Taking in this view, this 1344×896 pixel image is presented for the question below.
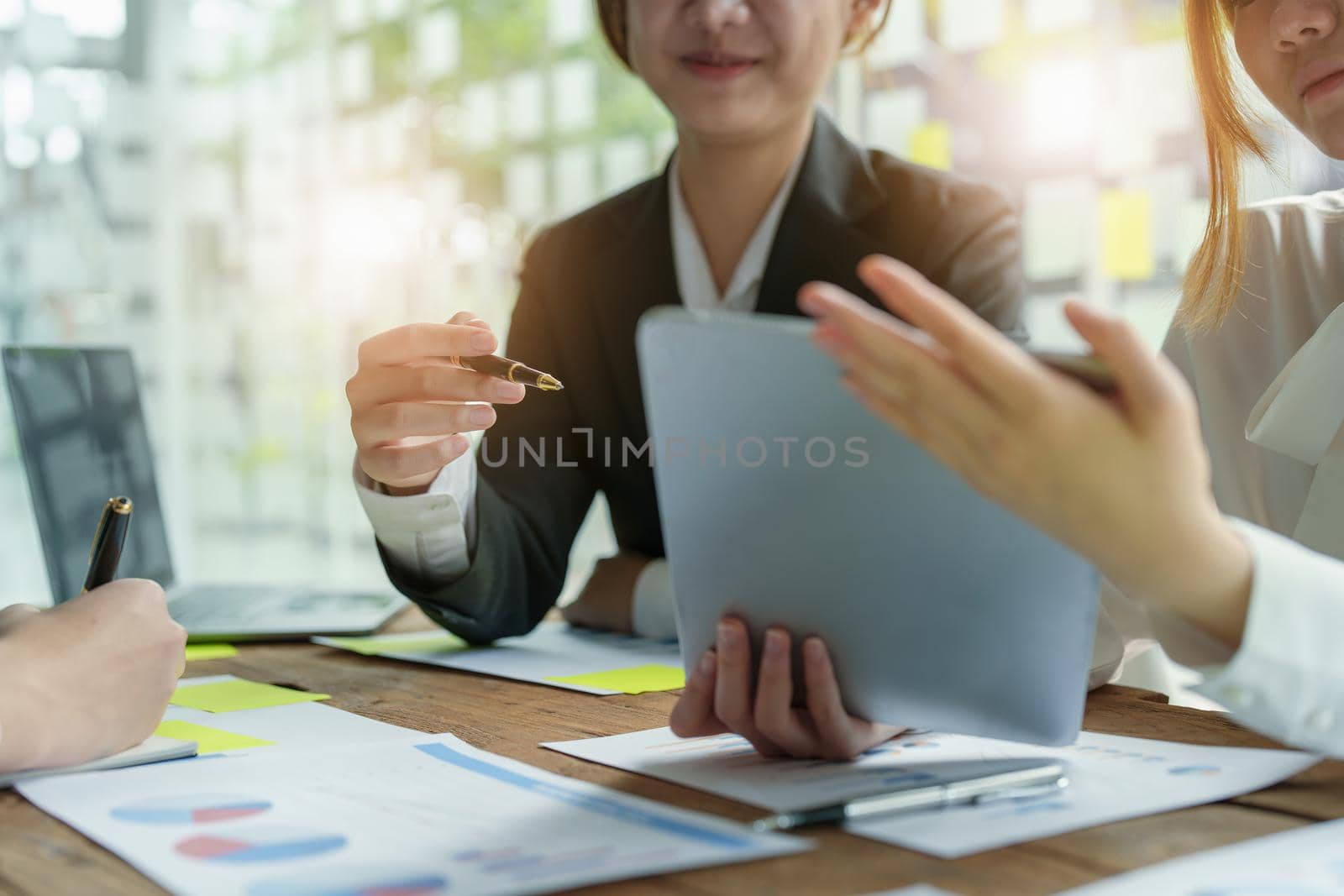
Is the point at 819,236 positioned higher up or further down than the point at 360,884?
higher up

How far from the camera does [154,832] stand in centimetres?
58

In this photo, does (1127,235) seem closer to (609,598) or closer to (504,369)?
(609,598)

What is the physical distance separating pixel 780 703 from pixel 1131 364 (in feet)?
0.92

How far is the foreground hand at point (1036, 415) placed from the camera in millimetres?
486

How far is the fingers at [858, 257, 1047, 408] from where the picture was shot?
19.0 inches

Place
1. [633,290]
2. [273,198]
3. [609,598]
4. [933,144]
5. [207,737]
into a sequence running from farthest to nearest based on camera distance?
1. [273,198]
2. [933,144]
3. [633,290]
4. [609,598]
5. [207,737]

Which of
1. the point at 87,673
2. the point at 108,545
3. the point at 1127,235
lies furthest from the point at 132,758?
the point at 1127,235

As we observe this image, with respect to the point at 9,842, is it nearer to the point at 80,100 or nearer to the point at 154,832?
the point at 154,832

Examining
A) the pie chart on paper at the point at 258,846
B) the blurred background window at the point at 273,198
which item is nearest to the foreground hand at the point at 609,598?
the pie chart on paper at the point at 258,846

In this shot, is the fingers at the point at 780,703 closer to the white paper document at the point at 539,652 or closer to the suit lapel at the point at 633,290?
the white paper document at the point at 539,652

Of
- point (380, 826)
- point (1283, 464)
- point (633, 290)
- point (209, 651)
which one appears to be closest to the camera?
point (380, 826)

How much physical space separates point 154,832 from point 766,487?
1.09 feet

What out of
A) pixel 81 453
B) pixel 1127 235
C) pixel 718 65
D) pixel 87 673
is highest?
pixel 718 65

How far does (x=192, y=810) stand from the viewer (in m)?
0.62
